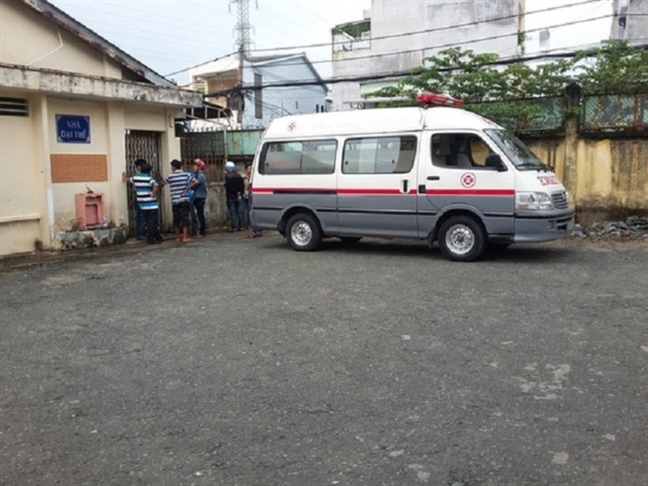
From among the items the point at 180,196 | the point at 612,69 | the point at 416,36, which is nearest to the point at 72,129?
the point at 180,196

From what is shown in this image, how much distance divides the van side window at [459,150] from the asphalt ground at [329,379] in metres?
1.73

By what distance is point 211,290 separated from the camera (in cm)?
771

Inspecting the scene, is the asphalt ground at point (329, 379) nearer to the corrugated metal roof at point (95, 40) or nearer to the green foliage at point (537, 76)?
the corrugated metal roof at point (95, 40)

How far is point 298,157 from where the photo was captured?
34.9 feet

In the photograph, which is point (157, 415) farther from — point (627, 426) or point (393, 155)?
point (393, 155)

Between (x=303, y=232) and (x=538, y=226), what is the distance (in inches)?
153

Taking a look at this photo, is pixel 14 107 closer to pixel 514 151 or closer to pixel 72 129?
pixel 72 129

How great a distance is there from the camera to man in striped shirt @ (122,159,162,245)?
11727 millimetres

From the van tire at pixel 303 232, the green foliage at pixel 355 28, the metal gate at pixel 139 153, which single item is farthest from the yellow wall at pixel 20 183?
the green foliage at pixel 355 28

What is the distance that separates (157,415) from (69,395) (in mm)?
801

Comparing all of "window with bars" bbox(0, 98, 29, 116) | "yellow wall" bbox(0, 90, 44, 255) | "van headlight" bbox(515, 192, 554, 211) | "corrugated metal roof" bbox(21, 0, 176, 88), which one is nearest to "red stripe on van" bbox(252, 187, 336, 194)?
"van headlight" bbox(515, 192, 554, 211)

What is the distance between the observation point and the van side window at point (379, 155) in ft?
31.6

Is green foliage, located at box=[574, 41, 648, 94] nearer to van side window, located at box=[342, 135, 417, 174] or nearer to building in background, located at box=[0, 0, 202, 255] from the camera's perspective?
van side window, located at box=[342, 135, 417, 174]

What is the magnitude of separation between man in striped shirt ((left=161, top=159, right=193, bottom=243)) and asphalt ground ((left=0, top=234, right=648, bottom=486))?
388cm
